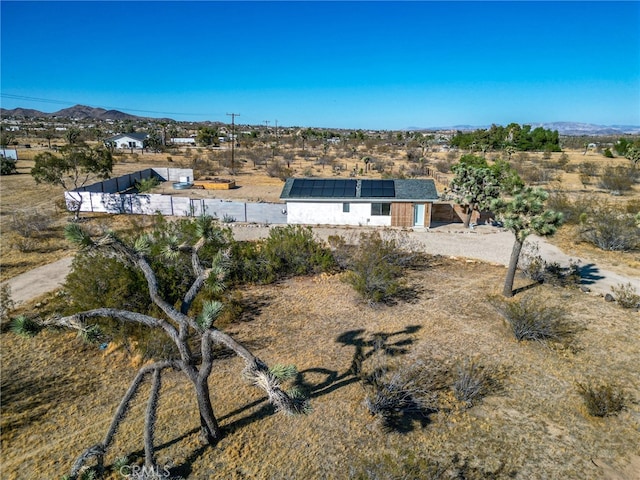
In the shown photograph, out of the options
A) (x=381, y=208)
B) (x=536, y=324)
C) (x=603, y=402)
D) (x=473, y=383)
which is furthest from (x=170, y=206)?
(x=603, y=402)

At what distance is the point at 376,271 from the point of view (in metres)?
15.7

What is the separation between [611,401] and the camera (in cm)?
948

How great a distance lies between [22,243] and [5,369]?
12136 millimetres

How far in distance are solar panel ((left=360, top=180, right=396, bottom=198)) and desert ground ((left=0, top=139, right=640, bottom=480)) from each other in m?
10.6

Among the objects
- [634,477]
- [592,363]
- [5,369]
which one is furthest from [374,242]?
[5,369]

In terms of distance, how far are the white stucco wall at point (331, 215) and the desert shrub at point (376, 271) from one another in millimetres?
7578

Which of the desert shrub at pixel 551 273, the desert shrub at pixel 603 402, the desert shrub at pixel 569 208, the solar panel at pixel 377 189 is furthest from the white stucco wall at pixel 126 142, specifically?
the desert shrub at pixel 603 402

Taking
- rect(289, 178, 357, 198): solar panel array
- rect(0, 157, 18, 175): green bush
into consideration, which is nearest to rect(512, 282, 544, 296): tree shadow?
rect(289, 178, 357, 198): solar panel array

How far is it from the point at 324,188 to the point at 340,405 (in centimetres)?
1892

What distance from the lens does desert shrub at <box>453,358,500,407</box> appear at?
9914mm

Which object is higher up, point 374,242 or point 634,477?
point 374,242

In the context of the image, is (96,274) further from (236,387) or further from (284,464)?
(284,464)

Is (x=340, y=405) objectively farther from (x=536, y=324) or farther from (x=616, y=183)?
(x=616, y=183)

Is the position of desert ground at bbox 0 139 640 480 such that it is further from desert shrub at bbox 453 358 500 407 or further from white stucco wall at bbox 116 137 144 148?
white stucco wall at bbox 116 137 144 148
